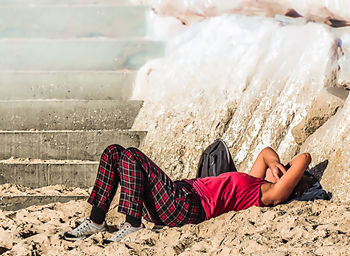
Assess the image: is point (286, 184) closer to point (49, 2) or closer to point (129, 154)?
point (129, 154)

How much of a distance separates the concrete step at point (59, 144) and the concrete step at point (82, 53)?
1515 millimetres

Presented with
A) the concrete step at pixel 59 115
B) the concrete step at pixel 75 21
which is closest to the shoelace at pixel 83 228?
the concrete step at pixel 59 115

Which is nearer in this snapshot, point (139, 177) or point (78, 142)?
point (139, 177)

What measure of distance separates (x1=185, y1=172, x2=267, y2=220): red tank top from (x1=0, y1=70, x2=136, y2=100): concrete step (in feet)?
9.07

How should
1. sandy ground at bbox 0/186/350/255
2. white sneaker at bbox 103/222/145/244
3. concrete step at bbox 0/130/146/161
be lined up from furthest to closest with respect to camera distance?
concrete step at bbox 0/130/146/161 → white sneaker at bbox 103/222/145/244 → sandy ground at bbox 0/186/350/255

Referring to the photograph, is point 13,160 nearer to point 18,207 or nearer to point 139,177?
point 18,207

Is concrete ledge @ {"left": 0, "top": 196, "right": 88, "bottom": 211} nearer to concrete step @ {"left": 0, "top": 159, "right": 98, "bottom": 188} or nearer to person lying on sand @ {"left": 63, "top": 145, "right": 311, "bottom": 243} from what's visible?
concrete step @ {"left": 0, "top": 159, "right": 98, "bottom": 188}

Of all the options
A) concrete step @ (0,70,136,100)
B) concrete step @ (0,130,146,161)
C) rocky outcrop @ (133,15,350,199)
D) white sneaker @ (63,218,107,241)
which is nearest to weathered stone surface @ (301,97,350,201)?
rocky outcrop @ (133,15,350,199)

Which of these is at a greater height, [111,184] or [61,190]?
[111,184]

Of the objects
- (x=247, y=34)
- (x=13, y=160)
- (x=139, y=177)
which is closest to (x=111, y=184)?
(x=139, y=177)

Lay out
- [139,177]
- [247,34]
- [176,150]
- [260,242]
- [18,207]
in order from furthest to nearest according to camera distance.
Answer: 1. [247,34]
2. [176,150]
3. [18,207]
4. [139,177]
5. [260,242]

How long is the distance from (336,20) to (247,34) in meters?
0.83

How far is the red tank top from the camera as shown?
11.2ft

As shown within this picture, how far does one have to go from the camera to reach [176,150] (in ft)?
16.5
